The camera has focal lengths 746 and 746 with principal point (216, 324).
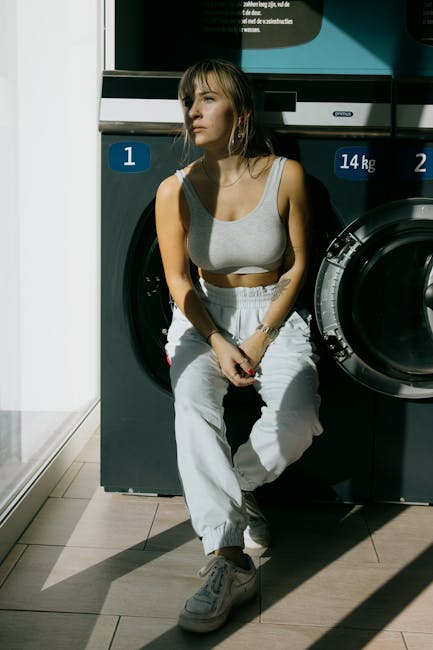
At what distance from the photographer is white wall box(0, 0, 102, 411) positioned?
1835 millimetres

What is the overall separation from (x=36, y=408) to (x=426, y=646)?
1200 mm

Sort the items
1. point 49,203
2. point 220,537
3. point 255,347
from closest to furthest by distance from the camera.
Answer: point 220,537
point 255,347
point 49,203

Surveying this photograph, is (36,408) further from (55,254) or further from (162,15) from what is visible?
(162,15)

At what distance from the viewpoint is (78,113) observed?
2.48m

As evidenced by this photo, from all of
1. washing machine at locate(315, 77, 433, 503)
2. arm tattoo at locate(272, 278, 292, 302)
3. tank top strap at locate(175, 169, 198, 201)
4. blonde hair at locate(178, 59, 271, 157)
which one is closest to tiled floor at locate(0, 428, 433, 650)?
washing machine at locate(315, 77, 433, 503)

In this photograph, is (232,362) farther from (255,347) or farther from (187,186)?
(187,186)

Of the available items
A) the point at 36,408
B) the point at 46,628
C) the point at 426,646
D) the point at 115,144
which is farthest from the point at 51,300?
the point at 426,646

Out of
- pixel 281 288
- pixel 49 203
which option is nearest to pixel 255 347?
pixel 281 288

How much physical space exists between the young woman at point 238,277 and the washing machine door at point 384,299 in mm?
117

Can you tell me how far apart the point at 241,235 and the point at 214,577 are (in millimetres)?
758

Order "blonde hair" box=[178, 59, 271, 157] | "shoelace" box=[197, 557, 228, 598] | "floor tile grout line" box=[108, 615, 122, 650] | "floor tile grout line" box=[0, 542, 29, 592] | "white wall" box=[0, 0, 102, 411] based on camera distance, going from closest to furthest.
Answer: "floor tile grout line" box=[108, 615, 122, 650], "shoelace" box=[197, 557, 228, 598], "floor tile grout line" box=[0, 542, 29, 592], "blonde hair" box=[178, 59, 271, 157], "white wall" box=[0, 0, 102, 411]

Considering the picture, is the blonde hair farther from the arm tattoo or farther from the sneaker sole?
the sneaker sole

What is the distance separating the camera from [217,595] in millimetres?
1479

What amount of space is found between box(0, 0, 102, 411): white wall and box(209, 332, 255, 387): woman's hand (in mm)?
525
